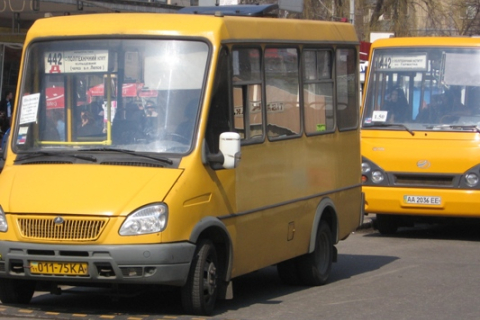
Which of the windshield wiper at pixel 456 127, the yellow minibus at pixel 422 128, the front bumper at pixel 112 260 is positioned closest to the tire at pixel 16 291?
the front bumper at pixel 112 260

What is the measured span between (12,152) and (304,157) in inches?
114

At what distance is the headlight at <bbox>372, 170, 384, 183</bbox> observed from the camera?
48.3ft

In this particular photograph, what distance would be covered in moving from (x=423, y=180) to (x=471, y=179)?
0.69 m

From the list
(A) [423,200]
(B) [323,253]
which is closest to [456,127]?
(A) [423,200]

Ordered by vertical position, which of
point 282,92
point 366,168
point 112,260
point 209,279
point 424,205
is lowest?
point 424,205

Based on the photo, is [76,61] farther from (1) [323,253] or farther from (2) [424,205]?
(2) [424,205]

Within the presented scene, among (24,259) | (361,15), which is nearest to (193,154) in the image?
(24,259)

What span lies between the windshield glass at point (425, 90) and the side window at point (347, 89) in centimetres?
346

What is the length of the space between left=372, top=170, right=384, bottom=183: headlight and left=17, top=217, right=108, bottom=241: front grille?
7768 mm

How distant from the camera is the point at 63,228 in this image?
764 centimetres

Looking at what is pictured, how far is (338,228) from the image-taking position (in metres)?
11.0

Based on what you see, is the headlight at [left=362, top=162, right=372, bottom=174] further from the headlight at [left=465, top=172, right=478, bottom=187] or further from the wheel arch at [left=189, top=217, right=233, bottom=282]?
the wheel arch at [left=189, top=217, right=233, bottom=282]

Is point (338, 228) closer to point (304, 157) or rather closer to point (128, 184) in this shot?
point (304, 157)

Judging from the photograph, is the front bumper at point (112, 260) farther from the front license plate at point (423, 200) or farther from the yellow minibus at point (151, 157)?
the front license plate at point (423, 200)
